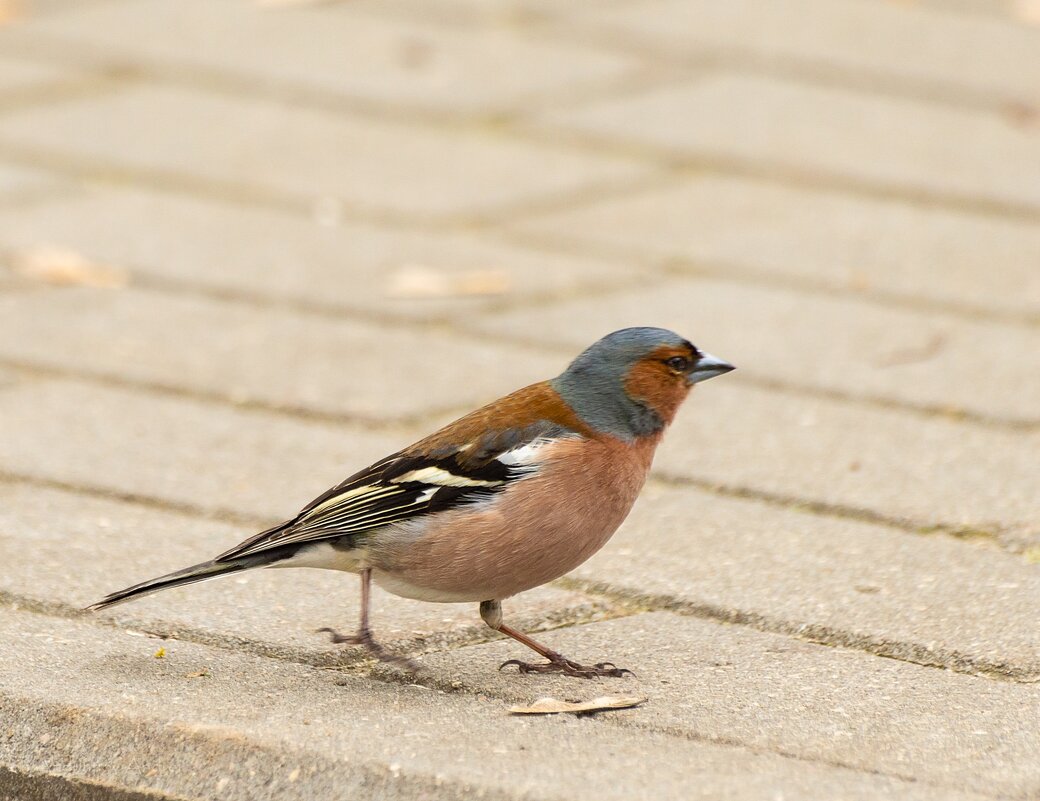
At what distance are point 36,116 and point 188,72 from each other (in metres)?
0.84

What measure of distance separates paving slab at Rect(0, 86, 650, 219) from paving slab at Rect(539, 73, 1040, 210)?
1.24ft

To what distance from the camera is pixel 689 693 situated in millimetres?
3738

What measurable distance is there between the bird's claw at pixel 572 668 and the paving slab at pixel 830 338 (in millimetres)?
1957

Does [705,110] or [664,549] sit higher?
[705,110]

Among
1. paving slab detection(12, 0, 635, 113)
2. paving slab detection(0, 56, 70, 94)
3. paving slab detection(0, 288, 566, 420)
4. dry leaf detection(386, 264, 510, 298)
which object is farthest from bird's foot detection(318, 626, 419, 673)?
paving slab detection(0, 56, 70, 94)

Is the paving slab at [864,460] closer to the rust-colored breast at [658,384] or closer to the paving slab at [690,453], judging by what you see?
the paving slab at [690,453]

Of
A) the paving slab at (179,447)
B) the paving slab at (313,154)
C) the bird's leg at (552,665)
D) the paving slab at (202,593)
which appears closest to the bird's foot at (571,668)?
the bird's leg at (552,665)

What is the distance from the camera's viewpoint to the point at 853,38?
9.09 metres

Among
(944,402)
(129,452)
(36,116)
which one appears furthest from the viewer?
(36,116)

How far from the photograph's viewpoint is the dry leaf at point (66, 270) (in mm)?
6449

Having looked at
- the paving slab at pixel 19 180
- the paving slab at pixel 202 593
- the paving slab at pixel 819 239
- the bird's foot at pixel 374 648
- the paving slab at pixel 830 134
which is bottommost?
the paving slab at pixel 202 593

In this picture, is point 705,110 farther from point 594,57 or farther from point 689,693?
point 689,693

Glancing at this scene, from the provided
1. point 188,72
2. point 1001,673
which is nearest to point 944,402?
point 1001,673

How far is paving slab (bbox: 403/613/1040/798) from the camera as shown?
342 cm
